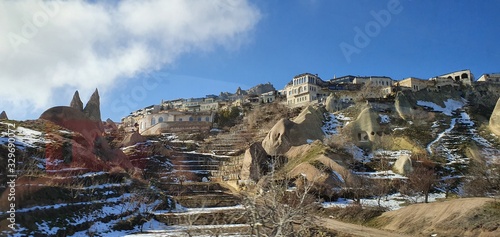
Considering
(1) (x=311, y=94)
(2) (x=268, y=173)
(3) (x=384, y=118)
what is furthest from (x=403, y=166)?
(1) (x=311, y=94)

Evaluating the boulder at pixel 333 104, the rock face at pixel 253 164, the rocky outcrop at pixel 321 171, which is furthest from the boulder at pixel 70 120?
the boulder at pixel 333 104

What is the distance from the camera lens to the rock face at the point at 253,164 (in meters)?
42.0

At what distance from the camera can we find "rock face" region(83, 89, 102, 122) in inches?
2511

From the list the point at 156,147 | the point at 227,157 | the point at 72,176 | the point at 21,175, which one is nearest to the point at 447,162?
the point at 227,157

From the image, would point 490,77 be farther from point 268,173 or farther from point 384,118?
point 268,173

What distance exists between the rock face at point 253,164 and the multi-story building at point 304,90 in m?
50.1

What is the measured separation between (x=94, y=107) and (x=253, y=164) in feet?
118

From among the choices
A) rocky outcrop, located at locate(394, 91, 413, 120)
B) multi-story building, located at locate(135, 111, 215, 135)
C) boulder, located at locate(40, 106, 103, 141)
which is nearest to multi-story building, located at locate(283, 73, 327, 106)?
rocky outcrop, located at locate(394, 91, 413, 120)

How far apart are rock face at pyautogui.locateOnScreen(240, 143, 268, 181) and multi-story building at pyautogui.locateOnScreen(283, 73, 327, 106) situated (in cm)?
5012

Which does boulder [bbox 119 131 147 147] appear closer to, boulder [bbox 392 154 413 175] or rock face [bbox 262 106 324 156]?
rock face [bbox 262 106 324 156]

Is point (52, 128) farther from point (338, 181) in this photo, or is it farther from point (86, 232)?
point (338, 181)

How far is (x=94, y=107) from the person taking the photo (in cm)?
6531

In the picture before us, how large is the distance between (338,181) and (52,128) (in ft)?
91.0

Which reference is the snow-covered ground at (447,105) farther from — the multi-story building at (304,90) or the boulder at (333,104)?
the multi-story building at (304,90)
